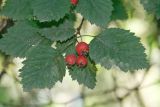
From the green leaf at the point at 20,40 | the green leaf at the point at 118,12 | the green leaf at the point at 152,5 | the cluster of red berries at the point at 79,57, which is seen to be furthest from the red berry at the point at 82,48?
the green leaf at the point at 118,12

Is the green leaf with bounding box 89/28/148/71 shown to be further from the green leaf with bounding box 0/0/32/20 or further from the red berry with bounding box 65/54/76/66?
the green leaf with bounding box 0/0/32/20

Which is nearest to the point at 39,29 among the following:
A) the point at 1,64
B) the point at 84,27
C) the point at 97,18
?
the point at 97,18

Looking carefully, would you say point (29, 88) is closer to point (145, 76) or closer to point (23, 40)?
point (23, 40)

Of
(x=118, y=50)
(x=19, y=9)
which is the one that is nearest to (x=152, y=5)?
(x=118, y=50)

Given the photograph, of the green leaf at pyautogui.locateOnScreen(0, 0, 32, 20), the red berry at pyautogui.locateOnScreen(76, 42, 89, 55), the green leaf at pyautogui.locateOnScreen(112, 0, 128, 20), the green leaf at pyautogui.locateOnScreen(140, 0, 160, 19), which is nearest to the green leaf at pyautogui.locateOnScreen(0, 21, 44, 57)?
the green leaf at pyautogui.locateOnScreen(0, 0, 32, 20)

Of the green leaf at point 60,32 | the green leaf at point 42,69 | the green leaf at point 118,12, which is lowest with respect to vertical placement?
the green leaf at point 42,69

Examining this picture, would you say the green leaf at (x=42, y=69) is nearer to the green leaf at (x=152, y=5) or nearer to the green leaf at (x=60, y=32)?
the green leaf at (x=60, y=32)
